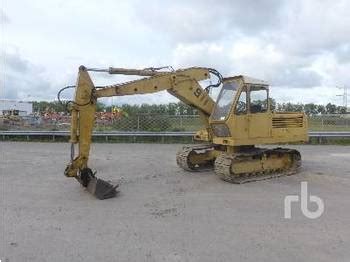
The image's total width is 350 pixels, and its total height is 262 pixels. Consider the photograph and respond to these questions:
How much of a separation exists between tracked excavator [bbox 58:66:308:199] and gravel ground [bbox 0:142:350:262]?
56 cm

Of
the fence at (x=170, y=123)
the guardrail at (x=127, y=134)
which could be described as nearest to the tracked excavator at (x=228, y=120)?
the guardrail at (x=127, y=134)

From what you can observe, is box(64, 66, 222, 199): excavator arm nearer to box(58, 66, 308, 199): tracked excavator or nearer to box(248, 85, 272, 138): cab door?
box(58, 66, 308, 199): tracked excavator

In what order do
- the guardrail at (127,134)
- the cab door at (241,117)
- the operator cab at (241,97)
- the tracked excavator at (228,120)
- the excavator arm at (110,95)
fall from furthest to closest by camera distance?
the guardrail at (127,134)
the operator cab at (241,97)
the cab door at (241,117)
the tracked excavator at (228,120)
the excavator arm at (110,95)

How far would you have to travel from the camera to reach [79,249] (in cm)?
713

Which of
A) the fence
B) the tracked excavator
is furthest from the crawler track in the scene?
the fence

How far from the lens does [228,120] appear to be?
42.2ft

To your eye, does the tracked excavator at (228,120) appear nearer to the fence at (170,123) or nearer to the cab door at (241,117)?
the cab door at (241,117)

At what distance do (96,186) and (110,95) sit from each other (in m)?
2.37

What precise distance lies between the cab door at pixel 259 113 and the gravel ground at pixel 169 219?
136 centimetres

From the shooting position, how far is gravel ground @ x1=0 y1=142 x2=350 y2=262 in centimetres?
702

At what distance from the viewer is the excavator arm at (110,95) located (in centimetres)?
1117

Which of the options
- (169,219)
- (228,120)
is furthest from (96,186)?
(228,120)

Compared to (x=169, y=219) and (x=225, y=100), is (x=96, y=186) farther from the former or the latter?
(x=225, y=100)

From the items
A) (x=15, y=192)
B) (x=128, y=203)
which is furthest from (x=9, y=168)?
(x=128, y=203)
